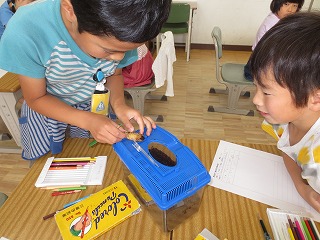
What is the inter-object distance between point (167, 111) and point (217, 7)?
2241mm

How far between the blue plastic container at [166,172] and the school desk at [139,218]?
0.03 m

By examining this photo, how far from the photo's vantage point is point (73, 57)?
71 centimetres

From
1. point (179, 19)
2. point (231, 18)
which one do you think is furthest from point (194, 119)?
point (231, 18)

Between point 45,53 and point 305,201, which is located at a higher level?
point 45,53

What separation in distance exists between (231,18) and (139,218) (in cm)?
388

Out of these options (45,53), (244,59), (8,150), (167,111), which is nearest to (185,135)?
(167,111)

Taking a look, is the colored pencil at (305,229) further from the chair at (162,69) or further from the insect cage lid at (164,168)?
the chair at (162,69)

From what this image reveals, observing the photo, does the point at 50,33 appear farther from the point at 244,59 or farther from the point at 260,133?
the point at 244,59

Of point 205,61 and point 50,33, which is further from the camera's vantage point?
point 205,61

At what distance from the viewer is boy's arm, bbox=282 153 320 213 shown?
64 centimetres

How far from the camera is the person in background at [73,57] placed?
0.48 m

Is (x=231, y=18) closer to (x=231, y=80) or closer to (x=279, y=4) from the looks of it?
(x=279, y=4)

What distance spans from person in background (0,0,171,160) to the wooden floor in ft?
3.63

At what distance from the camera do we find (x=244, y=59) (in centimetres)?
368
